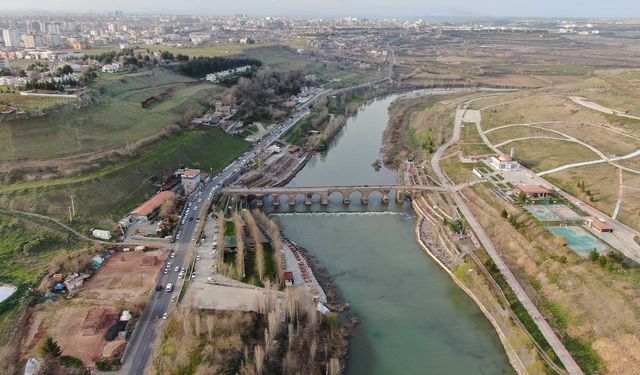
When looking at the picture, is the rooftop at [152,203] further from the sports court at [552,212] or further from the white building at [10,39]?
the white building at [10,39]

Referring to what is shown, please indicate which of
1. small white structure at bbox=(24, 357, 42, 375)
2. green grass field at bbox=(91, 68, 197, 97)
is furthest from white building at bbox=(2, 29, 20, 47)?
small white structure at bbox=(24, 357, 42, 375)

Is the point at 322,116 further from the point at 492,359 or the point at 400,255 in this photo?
the point at 492,359

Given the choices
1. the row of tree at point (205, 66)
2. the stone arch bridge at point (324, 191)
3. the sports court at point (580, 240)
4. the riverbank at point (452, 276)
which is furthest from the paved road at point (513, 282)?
the row of tree at point (205, 66)

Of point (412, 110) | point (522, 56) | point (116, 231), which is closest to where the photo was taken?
point (116, 231)

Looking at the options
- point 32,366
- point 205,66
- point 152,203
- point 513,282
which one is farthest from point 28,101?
point 513,282

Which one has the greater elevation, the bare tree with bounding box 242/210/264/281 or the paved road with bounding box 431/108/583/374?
the bare tree with bounding box 242/210/264/281

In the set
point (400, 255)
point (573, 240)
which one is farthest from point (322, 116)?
point (573, 240)

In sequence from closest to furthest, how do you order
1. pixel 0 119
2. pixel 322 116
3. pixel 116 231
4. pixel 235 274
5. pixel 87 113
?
pixel 235 274, pixel 116 231, pixel 0 119, pixel 87 113, pixel 322 116

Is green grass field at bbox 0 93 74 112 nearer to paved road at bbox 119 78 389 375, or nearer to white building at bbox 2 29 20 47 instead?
paved road at bbox 119 78 389 375

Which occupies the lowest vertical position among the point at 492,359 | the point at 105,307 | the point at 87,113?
the point at 492,359
